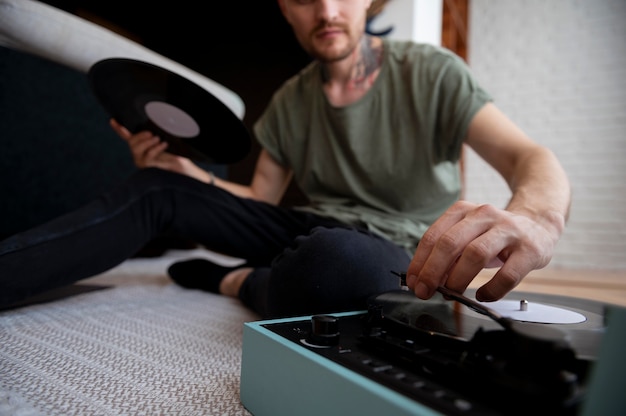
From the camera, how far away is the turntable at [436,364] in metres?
0.22

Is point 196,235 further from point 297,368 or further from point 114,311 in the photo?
point 297,368

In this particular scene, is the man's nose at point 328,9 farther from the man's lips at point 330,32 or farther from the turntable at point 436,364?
the turntable at point 436,364

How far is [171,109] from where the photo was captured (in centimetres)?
83

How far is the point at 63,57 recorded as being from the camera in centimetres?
106

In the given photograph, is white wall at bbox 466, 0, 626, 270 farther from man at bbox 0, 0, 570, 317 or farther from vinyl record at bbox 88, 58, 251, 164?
vinyl record at bbox 88, 58, 251, 164

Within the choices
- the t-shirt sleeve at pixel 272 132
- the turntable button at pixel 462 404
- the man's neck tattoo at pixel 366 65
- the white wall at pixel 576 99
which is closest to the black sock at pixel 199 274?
the t-shirt sleeve at pixel 272 132

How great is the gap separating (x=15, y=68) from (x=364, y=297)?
41.8 inches

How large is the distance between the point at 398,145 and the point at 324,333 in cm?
69

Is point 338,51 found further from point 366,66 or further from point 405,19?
point 405,19

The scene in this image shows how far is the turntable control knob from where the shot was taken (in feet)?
1.03

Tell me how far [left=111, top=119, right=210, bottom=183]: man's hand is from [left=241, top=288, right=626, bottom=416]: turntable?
2.28 ft

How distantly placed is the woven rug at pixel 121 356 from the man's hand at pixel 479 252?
0.77 feet

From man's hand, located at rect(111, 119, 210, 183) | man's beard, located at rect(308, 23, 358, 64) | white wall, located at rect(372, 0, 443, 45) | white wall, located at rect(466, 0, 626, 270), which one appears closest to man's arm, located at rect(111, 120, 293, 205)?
man's hand, located at rect(111, 119, 210, 183)

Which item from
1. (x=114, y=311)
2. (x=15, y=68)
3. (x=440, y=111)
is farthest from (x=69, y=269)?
(x=440, y=111)
